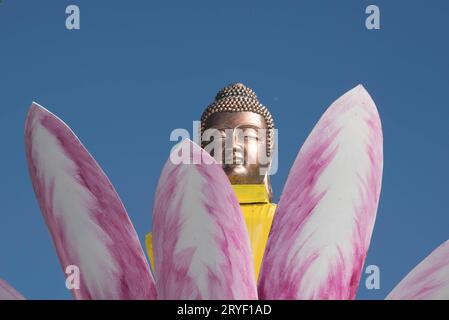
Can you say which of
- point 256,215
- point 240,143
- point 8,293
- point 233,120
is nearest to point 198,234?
point 8,293

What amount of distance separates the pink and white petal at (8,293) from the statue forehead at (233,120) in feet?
8.80

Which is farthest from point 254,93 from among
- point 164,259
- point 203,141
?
point 164,259

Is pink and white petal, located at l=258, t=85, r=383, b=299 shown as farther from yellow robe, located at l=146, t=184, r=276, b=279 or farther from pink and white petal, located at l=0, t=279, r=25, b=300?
yellow robe, located at l=146, t=184, r=276, b=279

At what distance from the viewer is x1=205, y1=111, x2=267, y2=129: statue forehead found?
19.3ft

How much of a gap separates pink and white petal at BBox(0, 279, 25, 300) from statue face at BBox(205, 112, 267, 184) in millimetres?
2375

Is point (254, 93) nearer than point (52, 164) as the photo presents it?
No

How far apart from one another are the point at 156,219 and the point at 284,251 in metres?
0.53

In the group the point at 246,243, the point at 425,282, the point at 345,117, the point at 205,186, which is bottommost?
the point at 425,282

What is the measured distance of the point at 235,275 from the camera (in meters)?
3.00

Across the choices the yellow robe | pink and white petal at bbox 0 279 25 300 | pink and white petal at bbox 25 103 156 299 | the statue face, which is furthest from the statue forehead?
A: pink and white petal at bbox 0 279 25 300

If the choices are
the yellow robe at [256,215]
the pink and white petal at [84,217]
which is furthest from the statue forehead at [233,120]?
the pink and white petal at [84,217]

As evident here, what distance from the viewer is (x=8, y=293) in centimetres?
340

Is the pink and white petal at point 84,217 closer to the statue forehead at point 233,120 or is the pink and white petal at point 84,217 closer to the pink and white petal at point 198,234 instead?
the pink and white petal at point 198,234
